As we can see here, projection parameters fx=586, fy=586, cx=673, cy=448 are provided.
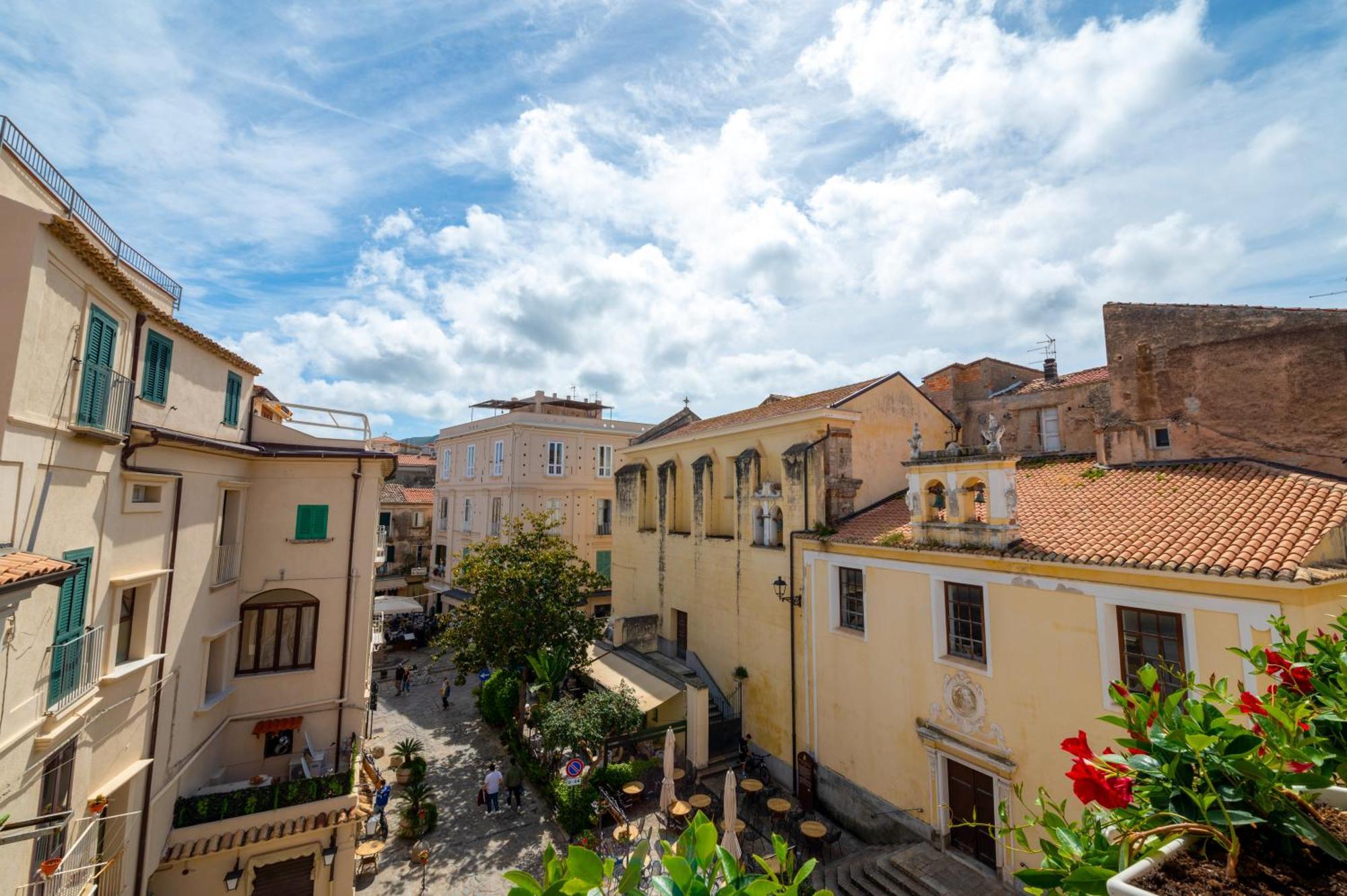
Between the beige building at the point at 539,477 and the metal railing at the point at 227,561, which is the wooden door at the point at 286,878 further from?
the beige building at the point at 539,477

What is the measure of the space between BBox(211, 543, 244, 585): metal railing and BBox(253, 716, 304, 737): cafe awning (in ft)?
11.5

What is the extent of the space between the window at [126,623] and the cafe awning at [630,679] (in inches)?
505

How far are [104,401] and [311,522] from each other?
6.29 metres

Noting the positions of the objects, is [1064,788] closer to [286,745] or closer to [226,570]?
[286,745]

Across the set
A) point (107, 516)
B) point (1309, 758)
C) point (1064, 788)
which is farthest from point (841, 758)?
point (107, 516)

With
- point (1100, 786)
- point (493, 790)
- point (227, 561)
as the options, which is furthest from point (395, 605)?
point (1100, 786)

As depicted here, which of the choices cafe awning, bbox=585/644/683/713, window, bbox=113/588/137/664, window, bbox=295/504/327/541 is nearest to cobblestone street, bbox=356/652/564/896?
cafe awning, bbox=585/644/683/713

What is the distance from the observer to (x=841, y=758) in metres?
16.1

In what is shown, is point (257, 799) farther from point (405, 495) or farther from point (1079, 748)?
point (405, 495)

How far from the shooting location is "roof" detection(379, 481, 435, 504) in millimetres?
41688

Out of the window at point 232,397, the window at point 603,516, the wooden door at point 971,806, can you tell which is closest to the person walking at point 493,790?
the window at point 232,397

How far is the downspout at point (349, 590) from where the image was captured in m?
14.5

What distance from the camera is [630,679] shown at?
2116cm

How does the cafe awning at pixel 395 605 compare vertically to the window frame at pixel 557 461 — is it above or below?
below
